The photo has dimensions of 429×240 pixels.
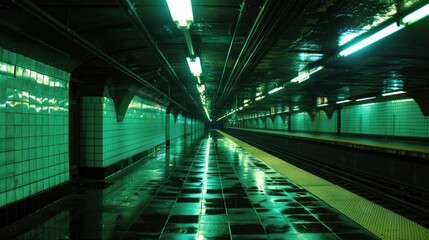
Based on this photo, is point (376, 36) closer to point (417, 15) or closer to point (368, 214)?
point (417, 15)

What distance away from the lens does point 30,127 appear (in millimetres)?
6219

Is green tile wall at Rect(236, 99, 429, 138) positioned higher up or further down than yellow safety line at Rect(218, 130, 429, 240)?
higher up

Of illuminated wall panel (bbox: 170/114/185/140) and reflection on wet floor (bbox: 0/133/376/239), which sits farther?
illuminated wall panel (bbox: 170/114/185/140)

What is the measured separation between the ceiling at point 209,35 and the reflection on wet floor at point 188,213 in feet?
9.66

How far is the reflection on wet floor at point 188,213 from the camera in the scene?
5082 millimetres

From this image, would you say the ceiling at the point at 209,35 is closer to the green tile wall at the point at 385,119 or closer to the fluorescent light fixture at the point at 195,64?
the fluorescent light fixture at the point at 195,64

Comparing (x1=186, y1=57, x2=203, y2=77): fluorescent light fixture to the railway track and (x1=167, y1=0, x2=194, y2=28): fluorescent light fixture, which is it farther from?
the railway track

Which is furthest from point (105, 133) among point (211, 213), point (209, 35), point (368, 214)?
point (368, 214)

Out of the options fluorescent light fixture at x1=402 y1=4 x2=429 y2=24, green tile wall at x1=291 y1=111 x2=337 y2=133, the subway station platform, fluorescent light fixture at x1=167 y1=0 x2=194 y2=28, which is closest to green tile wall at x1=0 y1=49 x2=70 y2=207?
the subway station platform

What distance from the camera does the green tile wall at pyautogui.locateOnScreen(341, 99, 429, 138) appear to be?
67.8ft

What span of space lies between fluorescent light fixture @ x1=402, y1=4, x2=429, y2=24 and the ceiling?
0.12 m

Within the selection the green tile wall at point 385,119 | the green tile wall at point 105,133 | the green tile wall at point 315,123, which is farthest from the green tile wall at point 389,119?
the green tile wall at point 105,133

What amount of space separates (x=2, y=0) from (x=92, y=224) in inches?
141

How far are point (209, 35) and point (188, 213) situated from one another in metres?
4.03
